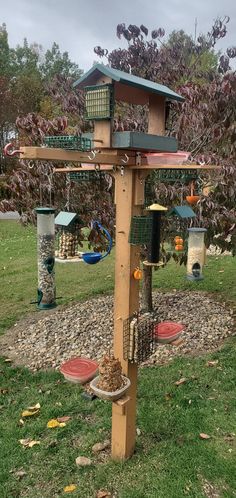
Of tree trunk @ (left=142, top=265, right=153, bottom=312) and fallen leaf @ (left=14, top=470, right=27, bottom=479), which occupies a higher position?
tree trunk @ (left=142, top=265, right=153, bottom=312)

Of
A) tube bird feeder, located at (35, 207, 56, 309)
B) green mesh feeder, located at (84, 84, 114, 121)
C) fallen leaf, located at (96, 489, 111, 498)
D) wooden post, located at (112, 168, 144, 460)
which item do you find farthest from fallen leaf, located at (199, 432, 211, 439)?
green mesh feeder, located at (84, 84, 114, 121)

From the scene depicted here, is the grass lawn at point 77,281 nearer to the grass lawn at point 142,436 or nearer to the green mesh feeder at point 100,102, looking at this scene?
the grass lawn at point 142,436

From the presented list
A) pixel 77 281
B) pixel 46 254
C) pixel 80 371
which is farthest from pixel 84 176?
pixel 77 281

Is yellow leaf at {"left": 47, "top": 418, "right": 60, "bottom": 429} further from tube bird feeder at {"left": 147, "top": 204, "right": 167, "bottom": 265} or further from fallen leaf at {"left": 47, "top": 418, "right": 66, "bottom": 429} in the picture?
tube bird feeder at {"left": 147, "top": 204, "right": 167, "bottom": 265}

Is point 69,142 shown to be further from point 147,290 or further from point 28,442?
point 147,290

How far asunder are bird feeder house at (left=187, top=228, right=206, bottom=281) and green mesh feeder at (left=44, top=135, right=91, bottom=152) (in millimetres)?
1671

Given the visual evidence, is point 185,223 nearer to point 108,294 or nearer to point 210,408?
point 210,408

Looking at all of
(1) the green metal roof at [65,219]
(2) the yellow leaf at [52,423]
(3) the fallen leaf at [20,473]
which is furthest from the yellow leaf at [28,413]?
(1) the green metal roof at [65,219]

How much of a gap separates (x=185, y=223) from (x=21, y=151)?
2494 millimetres

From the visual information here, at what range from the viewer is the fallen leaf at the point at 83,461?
120 inches

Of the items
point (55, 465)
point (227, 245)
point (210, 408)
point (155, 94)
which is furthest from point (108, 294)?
point (155, 94)

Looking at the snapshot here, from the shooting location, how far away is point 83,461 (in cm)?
307

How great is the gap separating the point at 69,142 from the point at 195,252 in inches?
79.9

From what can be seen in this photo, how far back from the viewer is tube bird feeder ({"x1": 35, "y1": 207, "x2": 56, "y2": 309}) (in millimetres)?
3311
